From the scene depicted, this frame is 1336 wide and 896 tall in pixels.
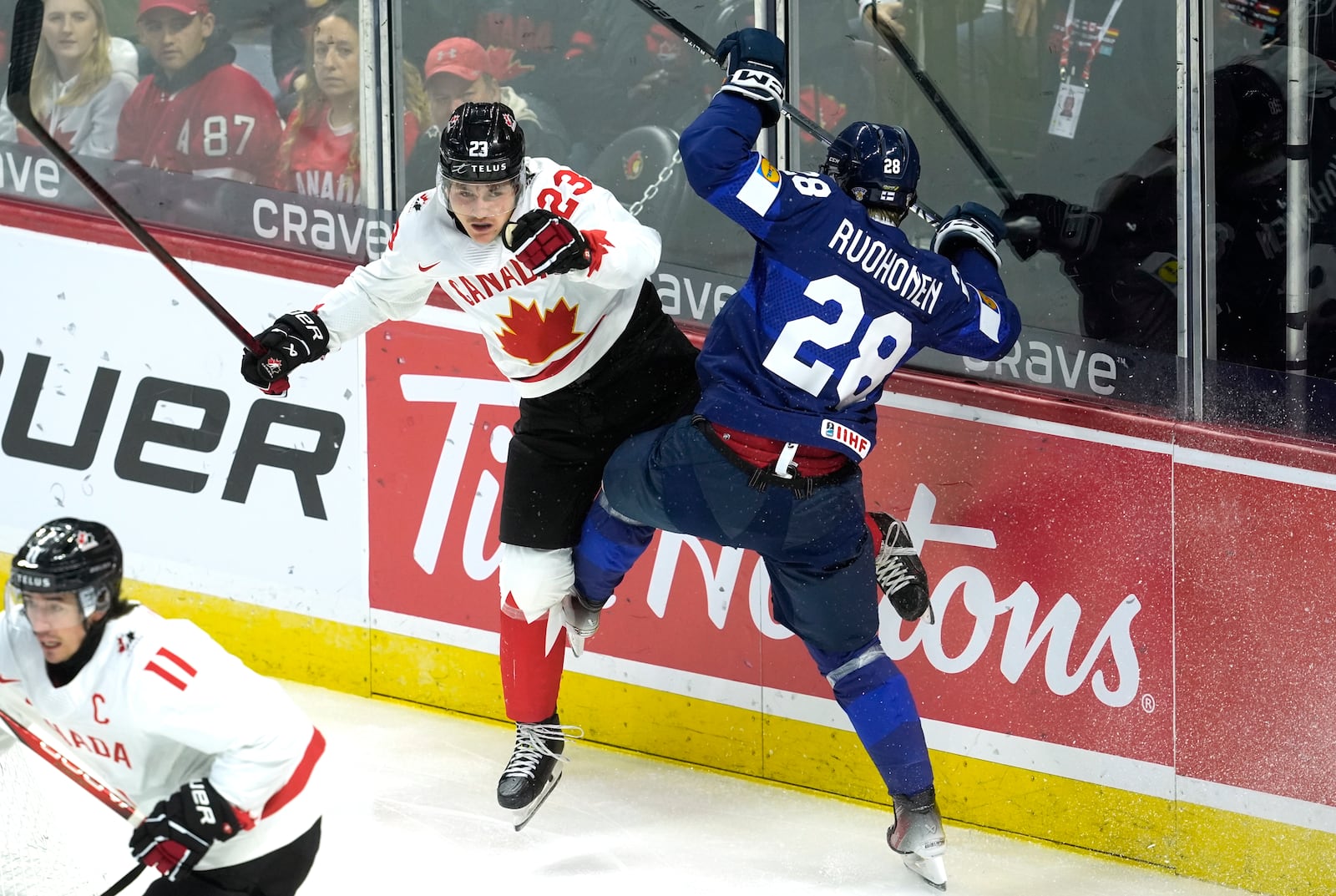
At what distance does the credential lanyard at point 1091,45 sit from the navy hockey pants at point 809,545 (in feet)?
2.98

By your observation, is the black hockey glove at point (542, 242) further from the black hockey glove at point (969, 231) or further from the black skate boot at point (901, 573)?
the black skate boot at point (901, 573)

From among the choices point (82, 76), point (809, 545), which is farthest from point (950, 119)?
point (82, 76)

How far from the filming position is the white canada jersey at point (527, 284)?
308cm

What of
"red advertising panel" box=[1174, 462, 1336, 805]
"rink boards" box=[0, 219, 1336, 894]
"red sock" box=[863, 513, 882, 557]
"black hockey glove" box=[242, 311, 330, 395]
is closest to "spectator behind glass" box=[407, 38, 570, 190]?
"rink boards" box=[0, 219, 1336, 894]

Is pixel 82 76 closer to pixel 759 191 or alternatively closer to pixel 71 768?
pixel 759 191

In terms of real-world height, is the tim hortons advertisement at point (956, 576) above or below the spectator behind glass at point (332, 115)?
below

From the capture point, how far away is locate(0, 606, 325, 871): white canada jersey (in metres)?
2.32

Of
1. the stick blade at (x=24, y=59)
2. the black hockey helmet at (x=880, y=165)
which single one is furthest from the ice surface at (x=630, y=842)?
the stick blade at (x=24, y=59)

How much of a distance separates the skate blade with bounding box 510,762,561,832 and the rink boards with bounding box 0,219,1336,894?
49 centimetres

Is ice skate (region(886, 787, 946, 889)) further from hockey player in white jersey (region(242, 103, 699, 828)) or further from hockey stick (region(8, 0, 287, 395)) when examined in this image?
→ hockey stick (region(8, 0, 287, 395))

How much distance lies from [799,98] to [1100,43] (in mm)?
635

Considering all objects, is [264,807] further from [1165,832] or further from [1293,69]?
[1293,69]

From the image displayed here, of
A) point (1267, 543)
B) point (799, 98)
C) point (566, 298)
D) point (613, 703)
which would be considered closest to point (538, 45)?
point (799, 98)

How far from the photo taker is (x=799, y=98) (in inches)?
146
